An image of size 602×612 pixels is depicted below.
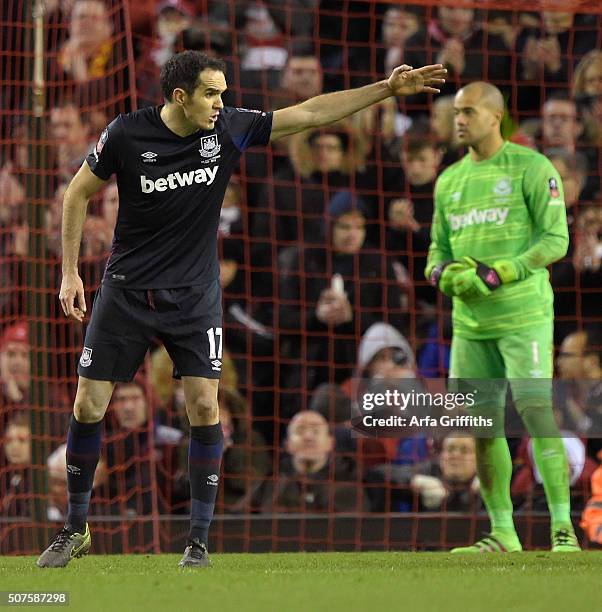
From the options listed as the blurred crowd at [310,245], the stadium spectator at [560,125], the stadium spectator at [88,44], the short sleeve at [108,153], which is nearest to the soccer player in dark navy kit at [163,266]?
the short sleeve at [108,153]

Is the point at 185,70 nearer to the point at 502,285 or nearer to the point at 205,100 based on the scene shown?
the point at 205,100

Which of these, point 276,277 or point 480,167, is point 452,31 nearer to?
point 276,277

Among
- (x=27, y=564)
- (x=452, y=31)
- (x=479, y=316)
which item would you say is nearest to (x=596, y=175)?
(x=452, y=31)

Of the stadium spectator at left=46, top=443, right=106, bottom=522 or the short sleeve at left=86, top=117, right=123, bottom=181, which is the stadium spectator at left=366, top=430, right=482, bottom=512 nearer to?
the stadium spectator at left=46, top=443, right=106, bottom=522

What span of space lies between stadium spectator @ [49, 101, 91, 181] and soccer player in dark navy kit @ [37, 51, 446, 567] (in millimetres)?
3324

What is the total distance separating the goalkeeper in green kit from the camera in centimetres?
637

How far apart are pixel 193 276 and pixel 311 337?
3290mm

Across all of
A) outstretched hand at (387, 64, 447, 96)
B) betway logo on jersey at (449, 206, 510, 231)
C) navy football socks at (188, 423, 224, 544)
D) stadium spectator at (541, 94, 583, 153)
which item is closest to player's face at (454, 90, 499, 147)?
betway logo on jersey at (449, 206, 510, 231)

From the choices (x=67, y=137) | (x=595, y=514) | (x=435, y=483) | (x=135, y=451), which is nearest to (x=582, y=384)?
(x=435, y=483)

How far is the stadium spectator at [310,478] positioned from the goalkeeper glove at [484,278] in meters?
1.92

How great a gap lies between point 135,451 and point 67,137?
1.98 m

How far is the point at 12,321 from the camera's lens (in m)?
8.60

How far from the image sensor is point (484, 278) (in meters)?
6.30

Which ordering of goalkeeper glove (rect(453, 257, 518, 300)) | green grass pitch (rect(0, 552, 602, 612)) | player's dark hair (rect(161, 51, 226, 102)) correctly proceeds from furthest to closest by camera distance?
goalkeeper glove (rect(453, 257, 518, 300)) < player's dark hair (rect(161, 51, 226, 102)) < green grass pitch (rect(0, 552, 602, 612))
